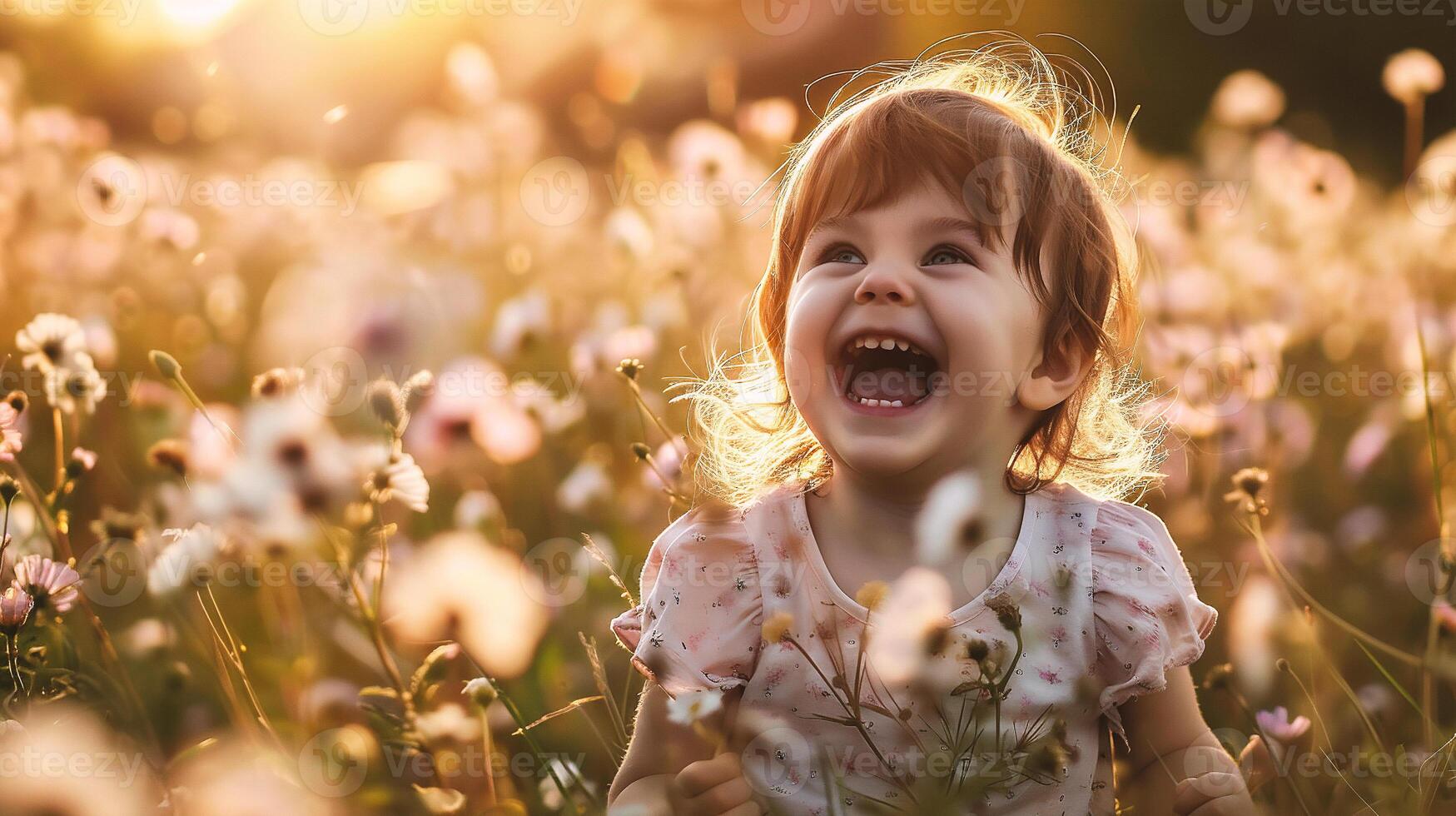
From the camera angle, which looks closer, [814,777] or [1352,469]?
[814,777]

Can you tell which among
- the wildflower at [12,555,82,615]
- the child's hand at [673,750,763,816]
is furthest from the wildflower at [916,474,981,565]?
the wildflower at [12,555,82,615]

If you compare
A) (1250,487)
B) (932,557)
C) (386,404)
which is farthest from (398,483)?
(1250,487)

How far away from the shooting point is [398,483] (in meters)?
0.81

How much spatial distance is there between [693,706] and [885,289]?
0.99ft

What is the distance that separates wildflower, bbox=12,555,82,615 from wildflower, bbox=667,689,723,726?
0.42 metres

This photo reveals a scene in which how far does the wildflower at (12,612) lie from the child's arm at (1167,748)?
0.75m

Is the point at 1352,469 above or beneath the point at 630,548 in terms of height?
beneath

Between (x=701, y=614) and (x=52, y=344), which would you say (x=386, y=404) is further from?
(x=52, y=344)

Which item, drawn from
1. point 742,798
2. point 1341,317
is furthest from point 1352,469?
point 742,798

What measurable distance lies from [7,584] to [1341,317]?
204 centimetres

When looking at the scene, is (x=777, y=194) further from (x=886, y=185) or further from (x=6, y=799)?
(x=6, y=799)

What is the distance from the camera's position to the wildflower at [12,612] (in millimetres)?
802

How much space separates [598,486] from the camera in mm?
1325

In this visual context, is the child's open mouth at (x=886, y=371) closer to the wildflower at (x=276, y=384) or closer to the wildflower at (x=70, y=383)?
the wildflower at (x=276, y=384)
